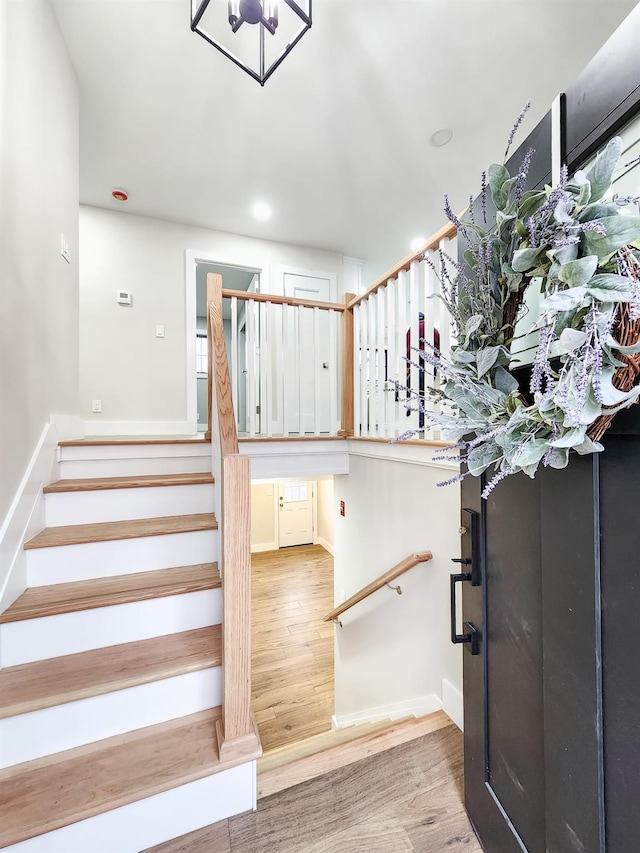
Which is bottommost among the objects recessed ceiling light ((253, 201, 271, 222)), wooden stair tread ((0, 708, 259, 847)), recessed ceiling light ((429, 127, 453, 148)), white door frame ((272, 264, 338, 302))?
wooden stair tread ((0, 708, 259, 847))

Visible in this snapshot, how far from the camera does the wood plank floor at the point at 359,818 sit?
91 cm

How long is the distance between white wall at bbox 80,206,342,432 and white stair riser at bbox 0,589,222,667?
99.7 inches

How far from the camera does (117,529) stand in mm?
1517

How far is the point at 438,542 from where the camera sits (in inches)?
63.7

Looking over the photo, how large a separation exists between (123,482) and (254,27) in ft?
7.87

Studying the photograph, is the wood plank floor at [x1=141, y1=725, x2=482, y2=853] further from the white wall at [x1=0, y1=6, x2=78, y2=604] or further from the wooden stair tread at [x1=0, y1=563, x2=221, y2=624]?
the white wall at [x1=0, y1=6, x2=78, y2=604]

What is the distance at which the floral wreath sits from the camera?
456mm

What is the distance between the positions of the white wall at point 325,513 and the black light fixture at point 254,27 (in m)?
5.41

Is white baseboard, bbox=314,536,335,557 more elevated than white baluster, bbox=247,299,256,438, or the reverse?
white baluster, bbox=247,299,256,438

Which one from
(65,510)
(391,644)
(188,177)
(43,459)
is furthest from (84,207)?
(391,644)

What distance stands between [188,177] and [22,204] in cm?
188

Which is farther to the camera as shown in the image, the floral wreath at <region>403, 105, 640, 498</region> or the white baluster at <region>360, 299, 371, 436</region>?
the white baluster at <region>360, 299, 371, 436</region>

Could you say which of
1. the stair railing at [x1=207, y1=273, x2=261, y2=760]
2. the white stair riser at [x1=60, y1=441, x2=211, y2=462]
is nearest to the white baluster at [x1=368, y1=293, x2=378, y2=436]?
the white stair riser at [x1=60, y1=441, x2=211, y2=462]


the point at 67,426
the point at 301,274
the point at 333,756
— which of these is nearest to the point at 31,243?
the point at 67,426
